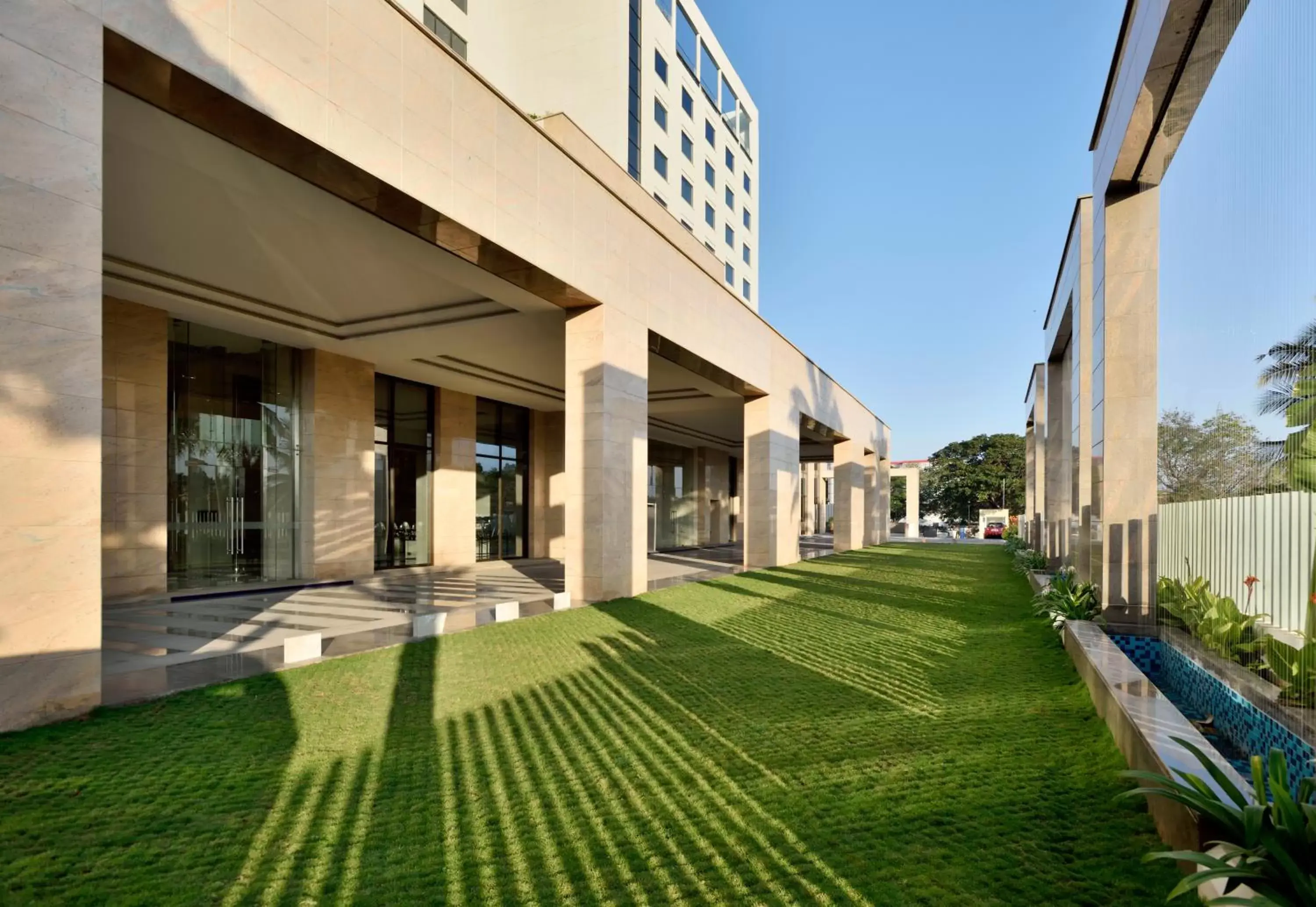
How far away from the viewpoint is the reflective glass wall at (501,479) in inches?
765

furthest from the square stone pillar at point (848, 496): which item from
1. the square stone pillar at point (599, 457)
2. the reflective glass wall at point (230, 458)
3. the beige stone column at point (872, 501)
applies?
the reflective glass wall at point (230, 458)

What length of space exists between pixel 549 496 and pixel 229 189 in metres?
15.1

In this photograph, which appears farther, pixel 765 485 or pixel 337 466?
pixel 765 485

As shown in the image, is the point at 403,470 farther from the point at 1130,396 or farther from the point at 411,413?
the point at 1130,396

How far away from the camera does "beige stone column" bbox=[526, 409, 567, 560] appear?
21.3 metres

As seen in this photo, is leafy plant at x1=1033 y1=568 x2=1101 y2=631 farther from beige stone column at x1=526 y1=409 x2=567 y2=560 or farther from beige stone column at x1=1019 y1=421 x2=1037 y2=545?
beige stone column at x1=1019 y1=421 x2=1037 y2=545

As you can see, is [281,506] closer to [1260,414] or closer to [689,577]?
[689,577]

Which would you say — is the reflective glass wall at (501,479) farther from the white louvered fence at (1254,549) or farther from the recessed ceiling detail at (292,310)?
the white louvered fence at (1254,549)

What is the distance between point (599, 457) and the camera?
9938mm

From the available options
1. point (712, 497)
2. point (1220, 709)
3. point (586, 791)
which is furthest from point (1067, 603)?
point (712, 497)

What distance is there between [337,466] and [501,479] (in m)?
6.36

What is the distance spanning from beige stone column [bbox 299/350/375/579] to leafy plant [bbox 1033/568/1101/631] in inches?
495

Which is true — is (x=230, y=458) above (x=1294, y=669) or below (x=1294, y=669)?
above

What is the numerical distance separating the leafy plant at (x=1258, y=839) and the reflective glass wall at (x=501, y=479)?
57.1ft
